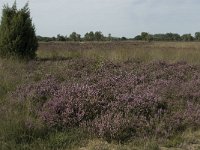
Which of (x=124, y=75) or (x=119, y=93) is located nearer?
(x=119, y=93)

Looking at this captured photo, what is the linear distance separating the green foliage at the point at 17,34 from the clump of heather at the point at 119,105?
597cm

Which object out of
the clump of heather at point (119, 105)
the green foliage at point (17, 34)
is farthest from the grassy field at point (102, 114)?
the green foliage at point (17, 34)

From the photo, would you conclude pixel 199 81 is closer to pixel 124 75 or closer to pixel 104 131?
pixel 124 75

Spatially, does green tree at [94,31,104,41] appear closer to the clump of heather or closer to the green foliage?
the green foliage

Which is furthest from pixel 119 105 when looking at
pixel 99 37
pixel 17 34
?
pixel 99 37

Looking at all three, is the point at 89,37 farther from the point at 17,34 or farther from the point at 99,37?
the point at 17,34

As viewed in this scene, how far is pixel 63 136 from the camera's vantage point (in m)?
6.54

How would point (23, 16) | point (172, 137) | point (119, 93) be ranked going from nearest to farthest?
point (172, 137), point (119, 93), point (23, 16)

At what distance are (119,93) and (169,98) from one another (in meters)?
1.21

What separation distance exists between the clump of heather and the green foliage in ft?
19.6

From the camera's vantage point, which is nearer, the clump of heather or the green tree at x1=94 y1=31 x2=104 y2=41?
the clump of heather

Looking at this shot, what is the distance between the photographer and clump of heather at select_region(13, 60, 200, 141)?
274 inches

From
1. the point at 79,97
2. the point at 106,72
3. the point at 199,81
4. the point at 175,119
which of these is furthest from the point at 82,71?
the point at 175,119

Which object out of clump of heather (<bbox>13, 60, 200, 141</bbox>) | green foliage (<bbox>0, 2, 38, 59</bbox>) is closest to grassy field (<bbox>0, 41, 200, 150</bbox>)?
clump of heather (<bbox>13, 60, 200, 141</bbox>)
